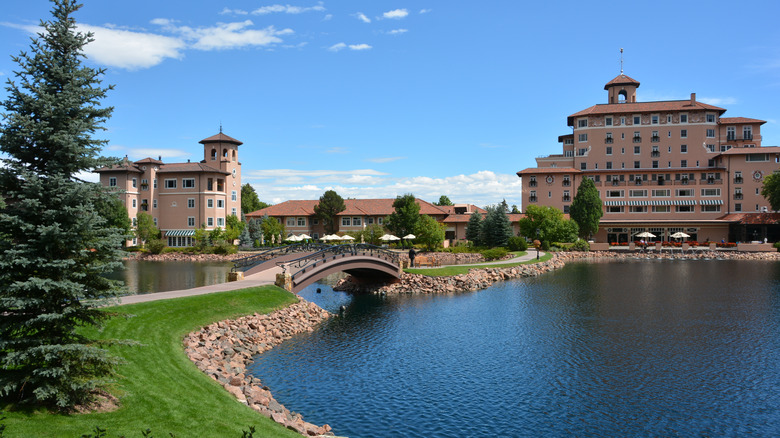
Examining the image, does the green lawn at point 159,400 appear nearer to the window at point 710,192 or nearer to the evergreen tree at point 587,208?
the evergreen tree at point 587,208

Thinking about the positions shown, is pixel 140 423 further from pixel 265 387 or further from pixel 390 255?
pixel 390 255

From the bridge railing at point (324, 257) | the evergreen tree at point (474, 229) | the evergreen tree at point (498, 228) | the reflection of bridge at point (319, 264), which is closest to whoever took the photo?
the reflection of bridge at point (319, 264)

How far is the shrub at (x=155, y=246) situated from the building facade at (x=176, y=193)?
5757 millimetres

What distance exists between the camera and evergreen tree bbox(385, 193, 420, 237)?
3319 inches

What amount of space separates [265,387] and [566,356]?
1494 centimetres

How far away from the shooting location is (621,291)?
46781 millimetres

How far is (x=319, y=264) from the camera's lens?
40094 millimetres

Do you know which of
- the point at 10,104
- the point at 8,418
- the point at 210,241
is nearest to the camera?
the point at 8,418

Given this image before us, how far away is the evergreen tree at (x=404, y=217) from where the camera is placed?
84312 mm

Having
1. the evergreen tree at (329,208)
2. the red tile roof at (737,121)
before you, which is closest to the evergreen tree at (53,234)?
the evergreen tree at (329,208)

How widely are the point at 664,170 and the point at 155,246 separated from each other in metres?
95.3

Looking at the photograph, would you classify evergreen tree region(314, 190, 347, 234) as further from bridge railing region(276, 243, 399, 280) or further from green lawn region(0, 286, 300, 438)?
green lawn region(0, 286, 300, 438)

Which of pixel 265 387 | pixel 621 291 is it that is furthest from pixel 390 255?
pixel 265 387

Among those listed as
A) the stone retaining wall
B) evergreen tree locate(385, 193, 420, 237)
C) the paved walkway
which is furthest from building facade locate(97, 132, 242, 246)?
the stone retaining wall
